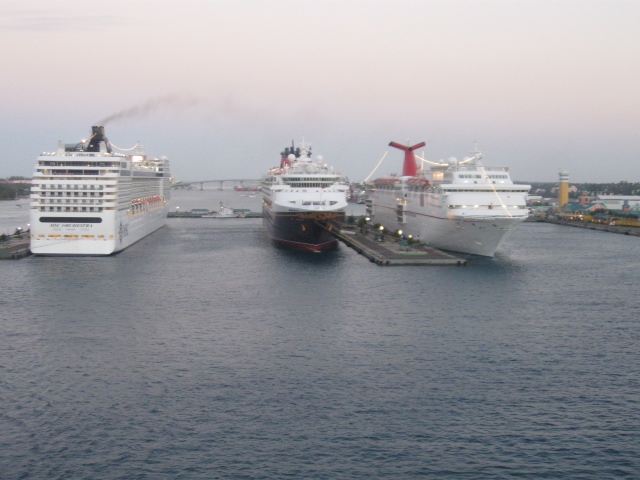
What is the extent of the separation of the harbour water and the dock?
5757mm

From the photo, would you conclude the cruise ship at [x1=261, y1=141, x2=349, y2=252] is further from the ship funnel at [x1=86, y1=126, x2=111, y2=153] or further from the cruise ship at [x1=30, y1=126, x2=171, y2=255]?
the ship funnel at [x1=86, y1=126, x2=111, y2=153]

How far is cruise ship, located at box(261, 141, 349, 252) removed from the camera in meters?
52.8

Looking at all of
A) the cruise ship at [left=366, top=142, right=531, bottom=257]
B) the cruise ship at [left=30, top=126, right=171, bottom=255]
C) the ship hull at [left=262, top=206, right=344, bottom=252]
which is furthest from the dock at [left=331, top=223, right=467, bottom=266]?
the cruise ship at [left=30, top=126, right=171, bottom=255]

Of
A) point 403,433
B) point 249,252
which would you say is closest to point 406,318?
point 403,433

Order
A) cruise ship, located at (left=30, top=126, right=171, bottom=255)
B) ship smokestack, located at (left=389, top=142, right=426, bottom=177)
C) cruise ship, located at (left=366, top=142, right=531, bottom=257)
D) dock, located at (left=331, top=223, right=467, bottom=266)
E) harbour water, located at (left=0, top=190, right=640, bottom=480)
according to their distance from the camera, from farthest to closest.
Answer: ship smokestack, located at (left=389, top=142, right=426, bottom=177), cruise ship, located at (left=366, top=142, right=531, bottom=257), cruise ship, located at (left=30, top=126, right=171, bottom=255), dock, located at (left=331, top=223, right=467, bottom=266), harbour water, located at (left=0, top=190, right=640, bottom=480)

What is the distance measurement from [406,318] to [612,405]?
11.0 m

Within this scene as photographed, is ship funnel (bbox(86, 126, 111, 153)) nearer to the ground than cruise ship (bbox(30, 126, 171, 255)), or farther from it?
farther from it

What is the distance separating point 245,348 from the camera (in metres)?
25.3

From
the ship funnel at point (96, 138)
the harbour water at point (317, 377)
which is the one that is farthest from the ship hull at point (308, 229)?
the ship funnel at point (96, 138)

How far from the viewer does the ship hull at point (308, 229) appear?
173 ft

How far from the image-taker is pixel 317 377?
22250 millimetres

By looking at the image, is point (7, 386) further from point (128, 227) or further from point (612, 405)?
point (128, 227)

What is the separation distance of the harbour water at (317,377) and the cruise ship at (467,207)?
7.99 metres

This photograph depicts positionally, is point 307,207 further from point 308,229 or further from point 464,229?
point 464,229
